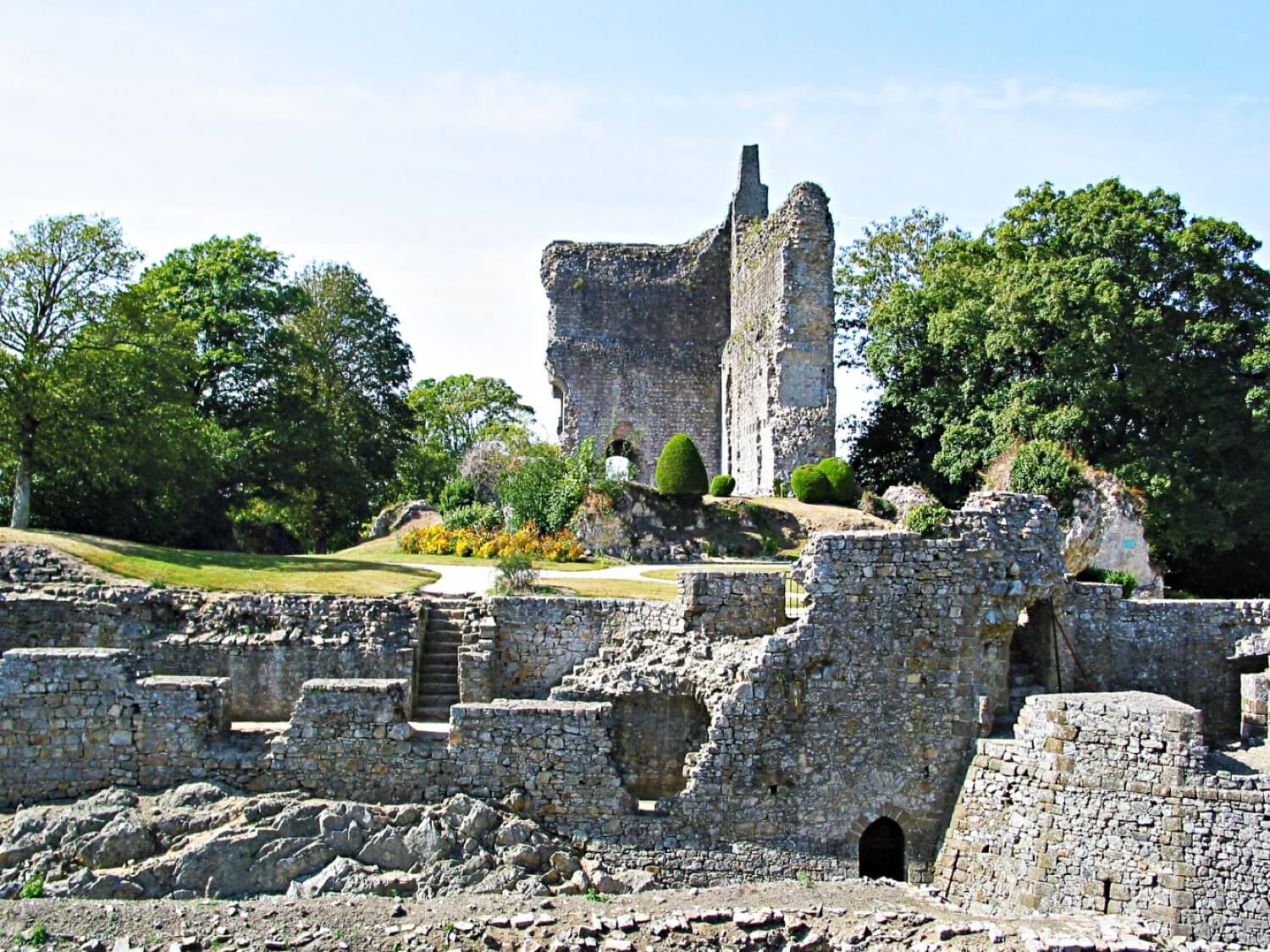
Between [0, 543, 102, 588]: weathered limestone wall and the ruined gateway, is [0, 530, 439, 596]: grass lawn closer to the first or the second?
[0, 543, 102, 588]: weathered limestone wall

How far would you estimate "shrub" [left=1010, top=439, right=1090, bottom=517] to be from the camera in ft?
78.9

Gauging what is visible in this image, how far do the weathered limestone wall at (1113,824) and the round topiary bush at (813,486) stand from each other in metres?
14.1

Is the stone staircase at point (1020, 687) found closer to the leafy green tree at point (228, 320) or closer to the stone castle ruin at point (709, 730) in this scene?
the stone castle ruin at point (709, 730)

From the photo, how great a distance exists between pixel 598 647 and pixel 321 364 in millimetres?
19005

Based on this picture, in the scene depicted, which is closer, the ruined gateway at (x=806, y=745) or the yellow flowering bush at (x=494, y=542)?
the ruined gateway at (x=806, y=745)

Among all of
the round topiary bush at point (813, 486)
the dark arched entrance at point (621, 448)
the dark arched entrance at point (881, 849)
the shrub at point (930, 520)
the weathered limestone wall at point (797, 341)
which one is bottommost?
the dark arched entrance at point (881, 849)

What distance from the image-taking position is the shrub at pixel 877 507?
28.6m

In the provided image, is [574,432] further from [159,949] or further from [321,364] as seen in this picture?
[159,949]

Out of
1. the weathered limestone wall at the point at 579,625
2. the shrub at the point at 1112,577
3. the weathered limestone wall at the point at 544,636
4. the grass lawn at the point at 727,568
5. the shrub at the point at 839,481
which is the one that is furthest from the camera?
the shrub at the point at 839,481

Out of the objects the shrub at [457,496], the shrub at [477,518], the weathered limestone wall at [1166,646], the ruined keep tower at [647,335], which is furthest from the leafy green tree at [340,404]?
the weathered limestone wall at [1166,646]

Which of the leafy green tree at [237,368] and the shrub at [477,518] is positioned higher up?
the leafy green tree at [237,368]

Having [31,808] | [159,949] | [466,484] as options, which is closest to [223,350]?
[466,484]

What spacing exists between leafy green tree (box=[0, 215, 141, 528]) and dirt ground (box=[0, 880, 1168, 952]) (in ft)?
34.8

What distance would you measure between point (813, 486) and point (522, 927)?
55.8 feet
